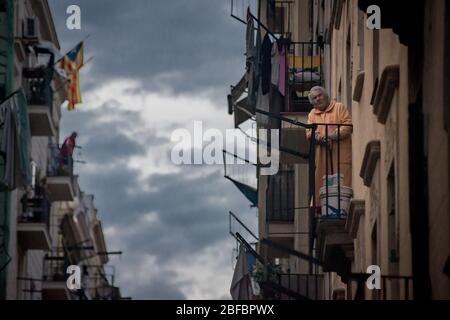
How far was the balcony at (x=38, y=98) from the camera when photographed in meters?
45.7

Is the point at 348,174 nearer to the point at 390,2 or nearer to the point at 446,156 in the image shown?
the point at 390,2

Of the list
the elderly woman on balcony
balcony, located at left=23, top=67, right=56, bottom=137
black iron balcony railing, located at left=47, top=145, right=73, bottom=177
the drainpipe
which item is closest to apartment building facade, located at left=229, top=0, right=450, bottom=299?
the elderly woman on balcony

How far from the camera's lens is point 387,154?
74.9 ft

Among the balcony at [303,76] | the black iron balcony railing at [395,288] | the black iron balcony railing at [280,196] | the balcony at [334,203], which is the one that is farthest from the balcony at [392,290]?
the black iron balcony railing at [280,196]

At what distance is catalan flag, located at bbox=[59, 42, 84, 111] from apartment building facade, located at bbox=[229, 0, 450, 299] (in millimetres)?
14656

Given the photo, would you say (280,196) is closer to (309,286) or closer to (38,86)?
(309,286)

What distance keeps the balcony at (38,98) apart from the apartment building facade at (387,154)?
1149 centimetres

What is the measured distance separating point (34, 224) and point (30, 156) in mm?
1997

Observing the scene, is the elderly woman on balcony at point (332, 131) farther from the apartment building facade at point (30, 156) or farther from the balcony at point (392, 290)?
the apartment building facade at point (30, 156)

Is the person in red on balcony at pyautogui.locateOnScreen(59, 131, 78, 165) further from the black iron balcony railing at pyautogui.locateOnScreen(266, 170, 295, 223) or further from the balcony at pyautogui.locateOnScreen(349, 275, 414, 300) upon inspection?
the balcony at pyautogui.locateOnScreen(349, 275, 414, 300)

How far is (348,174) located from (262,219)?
49.9 ft

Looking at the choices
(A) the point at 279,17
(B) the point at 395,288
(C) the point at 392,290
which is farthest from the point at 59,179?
(B) the point at 395,288

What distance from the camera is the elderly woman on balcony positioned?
90.4 feet
